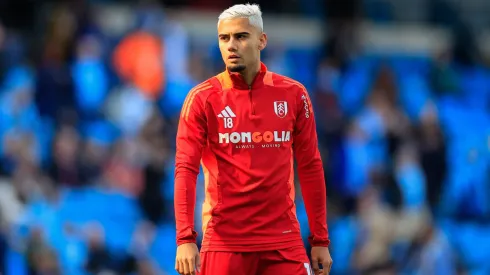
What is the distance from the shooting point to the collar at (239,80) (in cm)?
630

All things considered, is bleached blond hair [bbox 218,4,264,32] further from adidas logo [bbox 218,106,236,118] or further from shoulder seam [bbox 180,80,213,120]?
adidas logo [bbox 218,106,236,118]

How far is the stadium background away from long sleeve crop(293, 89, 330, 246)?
5976 mm

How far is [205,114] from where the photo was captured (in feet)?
20.5

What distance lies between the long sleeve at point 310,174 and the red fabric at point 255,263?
0.66 ft

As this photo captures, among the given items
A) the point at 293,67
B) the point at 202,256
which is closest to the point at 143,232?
the point at 293,67

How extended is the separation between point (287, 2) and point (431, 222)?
6000mm

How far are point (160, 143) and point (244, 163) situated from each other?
7654 millimetres

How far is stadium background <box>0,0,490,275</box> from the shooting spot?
12703 mm

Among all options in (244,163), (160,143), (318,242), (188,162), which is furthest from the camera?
(160,143)

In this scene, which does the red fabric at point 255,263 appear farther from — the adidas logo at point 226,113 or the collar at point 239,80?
the collar at point 239,80

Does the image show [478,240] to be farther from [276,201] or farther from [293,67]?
[276,201]

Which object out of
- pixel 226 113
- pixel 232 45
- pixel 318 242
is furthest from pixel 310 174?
pixel 232 45

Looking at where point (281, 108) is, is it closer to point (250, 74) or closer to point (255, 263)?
point (250, 74)

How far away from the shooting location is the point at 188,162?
612cm
